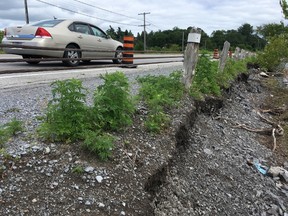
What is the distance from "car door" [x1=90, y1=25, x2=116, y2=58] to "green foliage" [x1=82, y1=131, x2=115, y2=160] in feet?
26.2

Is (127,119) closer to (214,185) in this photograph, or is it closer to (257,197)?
(214,185)

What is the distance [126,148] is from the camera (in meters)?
3.47

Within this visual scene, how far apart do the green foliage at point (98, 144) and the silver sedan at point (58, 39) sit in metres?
5.56

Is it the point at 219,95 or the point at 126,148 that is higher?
the point at 126,148

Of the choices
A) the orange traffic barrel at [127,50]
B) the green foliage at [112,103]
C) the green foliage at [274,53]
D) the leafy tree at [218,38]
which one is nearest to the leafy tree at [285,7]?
the green foliage at [274,53]

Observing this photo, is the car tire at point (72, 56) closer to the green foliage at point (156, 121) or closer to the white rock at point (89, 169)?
the green foliage at point (156, 121)

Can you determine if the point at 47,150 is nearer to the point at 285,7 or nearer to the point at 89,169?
the point at 89,169

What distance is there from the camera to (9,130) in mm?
3191

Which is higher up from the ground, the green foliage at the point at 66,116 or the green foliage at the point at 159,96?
the green foliage at the point at 66,116

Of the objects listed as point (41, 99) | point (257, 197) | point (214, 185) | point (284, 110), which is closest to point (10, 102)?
point (41, 99)

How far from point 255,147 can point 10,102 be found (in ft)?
16.1

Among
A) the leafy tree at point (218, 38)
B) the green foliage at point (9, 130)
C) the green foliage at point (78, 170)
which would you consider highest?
the green foliage at point (9, 130)

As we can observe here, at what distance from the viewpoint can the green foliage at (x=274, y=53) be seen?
1938 centimetres

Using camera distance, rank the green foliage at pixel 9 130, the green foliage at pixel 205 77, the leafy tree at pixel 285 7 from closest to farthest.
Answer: the green foliage at pixel 9 130
the green foliage at pixel 205 77
the leafy tree at pixel 285 7
